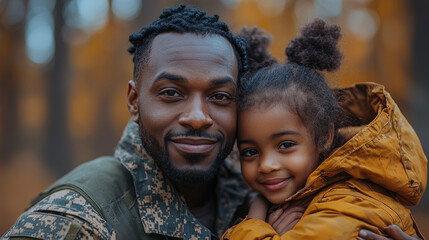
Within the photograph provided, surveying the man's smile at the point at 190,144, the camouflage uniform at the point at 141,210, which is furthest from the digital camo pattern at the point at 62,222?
the man's smile at the point at 190,144

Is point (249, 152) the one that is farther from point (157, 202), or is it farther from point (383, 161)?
point (383, 161)

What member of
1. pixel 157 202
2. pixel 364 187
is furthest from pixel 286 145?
pixel 157 202

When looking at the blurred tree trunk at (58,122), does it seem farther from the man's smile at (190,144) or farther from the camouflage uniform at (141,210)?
the man's smile at (190,144)

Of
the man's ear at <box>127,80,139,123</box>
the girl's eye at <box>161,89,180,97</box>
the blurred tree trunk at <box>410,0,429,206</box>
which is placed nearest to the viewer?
the girl's eye at <box>161,89,180,97</box>

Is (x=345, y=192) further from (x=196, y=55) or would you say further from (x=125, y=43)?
(x=125, y=43)

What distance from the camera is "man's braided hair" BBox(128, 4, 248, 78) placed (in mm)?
2531

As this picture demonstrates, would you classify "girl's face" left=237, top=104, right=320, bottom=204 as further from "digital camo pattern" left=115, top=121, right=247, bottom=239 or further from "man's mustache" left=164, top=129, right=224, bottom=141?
"digital camo pattern" left=115, top=121, right=247, bottom=239

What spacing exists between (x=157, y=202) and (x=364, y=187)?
3.85 feet

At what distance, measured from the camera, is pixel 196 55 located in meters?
2.42

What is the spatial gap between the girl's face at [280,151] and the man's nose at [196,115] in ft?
0.90

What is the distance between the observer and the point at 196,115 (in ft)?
7.52

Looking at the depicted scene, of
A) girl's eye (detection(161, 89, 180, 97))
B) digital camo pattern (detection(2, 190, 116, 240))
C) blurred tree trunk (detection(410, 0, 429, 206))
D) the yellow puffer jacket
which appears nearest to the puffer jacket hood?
the yellow puffer jacket

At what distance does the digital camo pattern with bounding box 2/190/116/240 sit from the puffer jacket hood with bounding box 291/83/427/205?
1.06 m

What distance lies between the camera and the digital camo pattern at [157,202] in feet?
7.66
